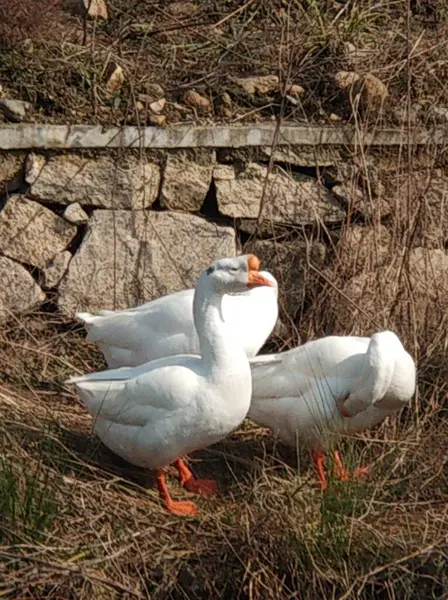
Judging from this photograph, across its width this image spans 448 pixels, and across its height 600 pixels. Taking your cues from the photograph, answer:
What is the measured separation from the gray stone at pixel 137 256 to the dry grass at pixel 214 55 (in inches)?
19.7

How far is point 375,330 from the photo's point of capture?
6746 millimetres

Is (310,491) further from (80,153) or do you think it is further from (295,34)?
(295,34)

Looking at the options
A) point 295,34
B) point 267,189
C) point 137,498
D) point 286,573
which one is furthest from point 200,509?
point 295,34

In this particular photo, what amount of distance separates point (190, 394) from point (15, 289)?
64.9 inches

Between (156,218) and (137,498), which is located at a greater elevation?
(156,218)

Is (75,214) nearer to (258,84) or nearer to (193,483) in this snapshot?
(258,84)

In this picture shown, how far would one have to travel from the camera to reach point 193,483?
6129 mm

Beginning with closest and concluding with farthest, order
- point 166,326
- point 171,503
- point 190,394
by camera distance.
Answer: point 190,394, point 171,503, point 166,326

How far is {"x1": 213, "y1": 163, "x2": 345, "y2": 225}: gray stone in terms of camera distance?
718cm

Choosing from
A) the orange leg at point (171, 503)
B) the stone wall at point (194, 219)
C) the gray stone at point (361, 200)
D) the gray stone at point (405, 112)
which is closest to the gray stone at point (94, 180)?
the stone wall at point (194, 219)

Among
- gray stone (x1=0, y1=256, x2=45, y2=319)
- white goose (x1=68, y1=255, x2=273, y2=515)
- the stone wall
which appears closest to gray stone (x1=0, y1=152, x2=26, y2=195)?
the stone wall

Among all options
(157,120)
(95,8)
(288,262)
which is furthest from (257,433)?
(95,8)

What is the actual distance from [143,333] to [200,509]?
3.08ft

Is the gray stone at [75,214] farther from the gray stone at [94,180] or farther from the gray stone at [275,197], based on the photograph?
the gray stone at [275,197]
